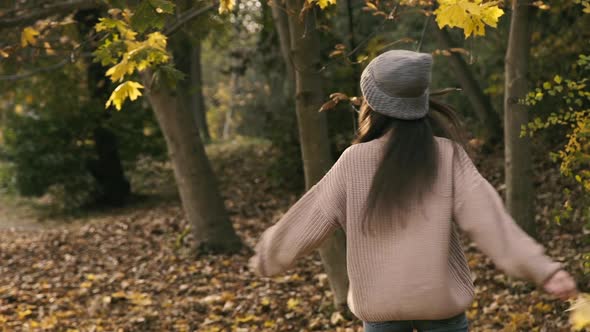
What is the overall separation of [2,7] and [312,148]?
6.02 m

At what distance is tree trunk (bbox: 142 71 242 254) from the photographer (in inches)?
317

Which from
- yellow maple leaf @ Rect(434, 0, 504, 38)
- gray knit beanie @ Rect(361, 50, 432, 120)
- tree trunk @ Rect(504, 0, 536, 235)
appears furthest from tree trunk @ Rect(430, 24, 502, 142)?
gray knit beanie @ Rect(361, 50, 432, 120)

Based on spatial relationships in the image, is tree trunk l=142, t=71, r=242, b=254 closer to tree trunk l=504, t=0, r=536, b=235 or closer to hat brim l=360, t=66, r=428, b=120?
tree trunk l=504, t=0, r=536, b=235

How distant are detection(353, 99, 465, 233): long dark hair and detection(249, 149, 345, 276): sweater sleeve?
0.14 metres

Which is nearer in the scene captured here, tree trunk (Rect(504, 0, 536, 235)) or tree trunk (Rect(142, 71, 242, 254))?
tree trunk (Rect(504, 0, 536, 235))

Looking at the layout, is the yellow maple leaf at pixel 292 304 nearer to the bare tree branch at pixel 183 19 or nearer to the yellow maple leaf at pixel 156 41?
the bare tree branch at pixel 183 19

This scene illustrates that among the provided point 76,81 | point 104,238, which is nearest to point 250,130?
point 76,81

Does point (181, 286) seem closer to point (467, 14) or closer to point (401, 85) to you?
point (467, 14)

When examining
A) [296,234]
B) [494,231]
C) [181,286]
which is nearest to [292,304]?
[181,286]

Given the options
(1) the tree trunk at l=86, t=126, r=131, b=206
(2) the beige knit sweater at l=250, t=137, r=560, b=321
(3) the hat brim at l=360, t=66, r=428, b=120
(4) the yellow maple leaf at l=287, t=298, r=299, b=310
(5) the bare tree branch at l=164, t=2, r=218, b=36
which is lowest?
(4) the yellow maple leaf at l=287, t=298, r=299, b=310

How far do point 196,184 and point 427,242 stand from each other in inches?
239

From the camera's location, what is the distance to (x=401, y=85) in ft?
7.75

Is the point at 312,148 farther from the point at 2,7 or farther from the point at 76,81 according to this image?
the point at 76,81

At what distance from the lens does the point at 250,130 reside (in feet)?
71.5
